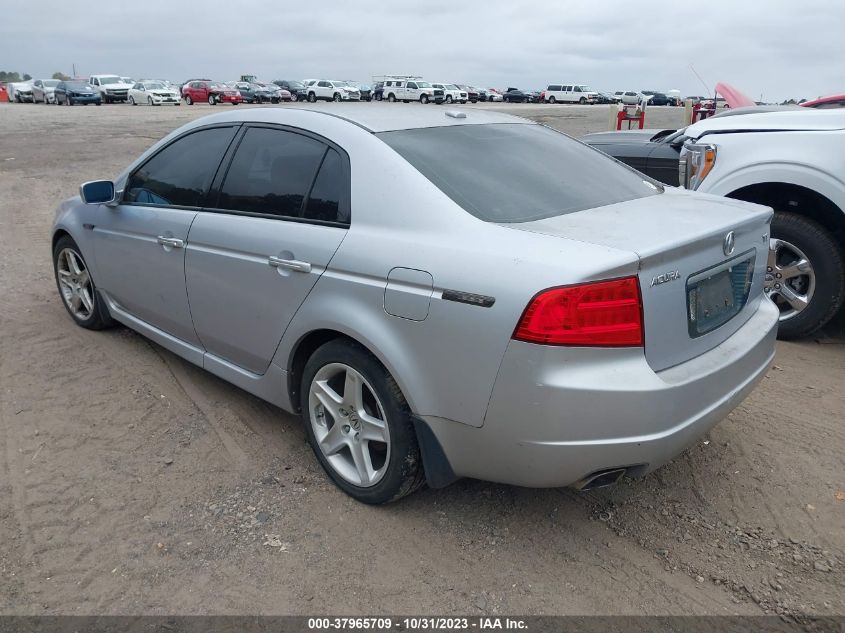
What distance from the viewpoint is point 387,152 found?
2.90m

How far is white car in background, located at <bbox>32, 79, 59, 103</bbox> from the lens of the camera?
39812 mm

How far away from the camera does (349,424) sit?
300 centimetres

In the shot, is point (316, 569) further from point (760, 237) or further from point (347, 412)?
point (760, 237)

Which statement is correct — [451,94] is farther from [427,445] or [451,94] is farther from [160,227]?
[427,445]

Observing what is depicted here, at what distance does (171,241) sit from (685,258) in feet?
8.51

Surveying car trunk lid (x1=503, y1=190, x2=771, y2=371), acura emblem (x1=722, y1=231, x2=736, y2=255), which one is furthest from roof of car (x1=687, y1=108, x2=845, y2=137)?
acura emblem (x1=722, y1=231, x2=736, y2=255)

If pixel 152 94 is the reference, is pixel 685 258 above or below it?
above

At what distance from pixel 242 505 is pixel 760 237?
100 inches

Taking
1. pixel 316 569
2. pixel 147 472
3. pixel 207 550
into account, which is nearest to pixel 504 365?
pixel 316 569

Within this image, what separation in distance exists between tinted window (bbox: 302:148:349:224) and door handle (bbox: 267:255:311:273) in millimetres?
213

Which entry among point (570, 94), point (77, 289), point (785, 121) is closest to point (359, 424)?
point (77, 289)

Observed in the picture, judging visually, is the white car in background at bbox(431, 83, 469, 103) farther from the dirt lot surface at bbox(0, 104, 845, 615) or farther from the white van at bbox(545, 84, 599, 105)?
the dirt lot surface at bbox(0, 104, 845, 615)

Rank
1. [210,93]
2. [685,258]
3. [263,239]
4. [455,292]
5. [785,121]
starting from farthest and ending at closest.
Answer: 1. [210,93]
2. [785,121]
3. [263,239]
4. [685,258]
5. [455,292]

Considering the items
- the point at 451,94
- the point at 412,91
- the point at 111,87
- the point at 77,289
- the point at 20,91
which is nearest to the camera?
the point at 77,289
